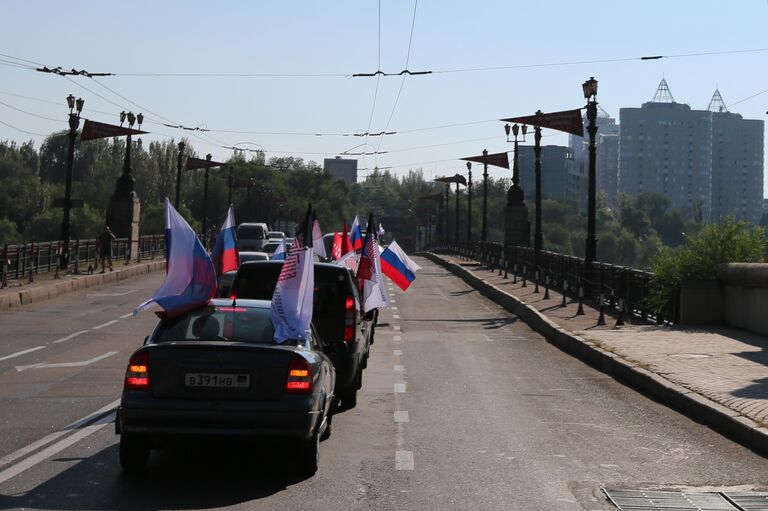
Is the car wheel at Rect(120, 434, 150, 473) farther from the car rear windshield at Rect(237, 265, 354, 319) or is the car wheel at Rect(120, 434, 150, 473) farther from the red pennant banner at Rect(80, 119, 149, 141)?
the red pennant banner at Rect(80, 119, 149, 141)

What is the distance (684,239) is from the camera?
25500mm

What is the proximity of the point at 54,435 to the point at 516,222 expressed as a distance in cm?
5663

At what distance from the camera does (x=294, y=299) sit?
9.61 m

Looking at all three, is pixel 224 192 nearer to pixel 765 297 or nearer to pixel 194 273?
pixel 765 297

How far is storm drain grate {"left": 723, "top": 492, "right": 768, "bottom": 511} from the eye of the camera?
328 inches

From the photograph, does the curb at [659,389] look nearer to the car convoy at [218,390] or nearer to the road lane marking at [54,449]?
the car convoy at [218,390]

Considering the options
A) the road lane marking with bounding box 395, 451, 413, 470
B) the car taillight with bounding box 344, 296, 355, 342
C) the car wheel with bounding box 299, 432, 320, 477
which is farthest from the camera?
the car taillight with bounding box 344, 296, 355, 342

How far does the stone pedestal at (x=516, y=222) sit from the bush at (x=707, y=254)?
3978 centimetres

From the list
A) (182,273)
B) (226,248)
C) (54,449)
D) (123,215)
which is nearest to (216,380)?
(182,273)

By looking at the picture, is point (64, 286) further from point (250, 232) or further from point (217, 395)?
point (217, 395)

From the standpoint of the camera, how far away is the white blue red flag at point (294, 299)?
9453 millimetres

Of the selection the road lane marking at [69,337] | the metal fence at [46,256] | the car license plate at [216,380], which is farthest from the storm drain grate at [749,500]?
the metal fence at [46,256]

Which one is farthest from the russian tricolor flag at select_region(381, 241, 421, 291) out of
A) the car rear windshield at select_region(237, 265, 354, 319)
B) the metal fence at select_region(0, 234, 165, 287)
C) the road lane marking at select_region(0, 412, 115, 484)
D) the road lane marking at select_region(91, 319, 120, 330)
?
the road lane marking at select_region(0, 412, 115, 484)

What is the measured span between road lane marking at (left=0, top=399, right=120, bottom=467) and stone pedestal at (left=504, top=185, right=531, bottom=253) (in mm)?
53231
